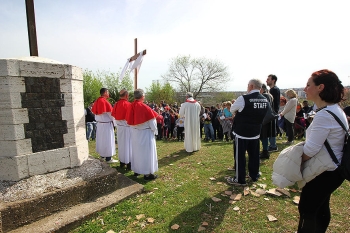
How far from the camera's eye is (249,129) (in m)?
4.31

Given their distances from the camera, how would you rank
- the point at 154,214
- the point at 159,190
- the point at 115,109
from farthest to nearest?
the point at 115,109 < the point at 159,190 < the point at 154,214

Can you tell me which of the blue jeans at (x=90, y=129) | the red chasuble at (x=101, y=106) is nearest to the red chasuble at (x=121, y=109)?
the red chasuble at (x=101, y=106)

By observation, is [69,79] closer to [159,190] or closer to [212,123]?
[159,190]

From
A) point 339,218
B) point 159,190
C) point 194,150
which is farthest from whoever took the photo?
point 194,150

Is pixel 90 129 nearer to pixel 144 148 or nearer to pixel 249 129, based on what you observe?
pixel 144 148

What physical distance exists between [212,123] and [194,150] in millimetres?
4493

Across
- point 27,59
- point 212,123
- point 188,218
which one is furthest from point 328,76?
point 212,123

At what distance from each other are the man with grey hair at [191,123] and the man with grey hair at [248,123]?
3.10m

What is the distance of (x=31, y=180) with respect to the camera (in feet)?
12.1

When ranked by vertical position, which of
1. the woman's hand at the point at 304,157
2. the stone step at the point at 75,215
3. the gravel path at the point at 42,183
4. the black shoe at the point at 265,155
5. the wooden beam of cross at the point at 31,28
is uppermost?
the wooden beam of cross at the point at 31,28

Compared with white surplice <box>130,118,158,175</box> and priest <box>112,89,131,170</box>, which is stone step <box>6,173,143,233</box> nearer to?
white surplice <box>130,118,158,175</box>

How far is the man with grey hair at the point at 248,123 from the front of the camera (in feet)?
13.7

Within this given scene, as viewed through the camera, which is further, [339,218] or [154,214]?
[154,214]

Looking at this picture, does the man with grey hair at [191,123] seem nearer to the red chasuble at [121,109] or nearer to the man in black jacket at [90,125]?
the red chasuble at [121,109]
